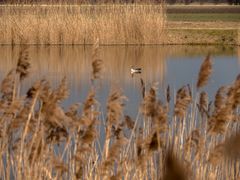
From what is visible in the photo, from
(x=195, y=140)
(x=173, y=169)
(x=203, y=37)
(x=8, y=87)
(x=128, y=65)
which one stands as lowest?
(x=203, y=37)

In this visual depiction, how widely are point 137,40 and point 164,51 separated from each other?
1268 mm

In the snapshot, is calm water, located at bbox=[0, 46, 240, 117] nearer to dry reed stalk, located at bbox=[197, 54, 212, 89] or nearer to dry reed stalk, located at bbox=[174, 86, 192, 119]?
dry reed stalk, located at bbox=[174, 86, 192, 119]

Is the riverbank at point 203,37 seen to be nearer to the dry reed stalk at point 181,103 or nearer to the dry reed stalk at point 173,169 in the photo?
the dry reed stalk at point 181,103

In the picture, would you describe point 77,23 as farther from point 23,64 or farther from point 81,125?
point 23,64

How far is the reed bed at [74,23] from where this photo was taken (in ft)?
66.6

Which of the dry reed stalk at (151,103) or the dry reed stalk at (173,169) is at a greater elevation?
the dry reed stalk at (173,169)

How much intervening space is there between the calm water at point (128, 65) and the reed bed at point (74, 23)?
427mm

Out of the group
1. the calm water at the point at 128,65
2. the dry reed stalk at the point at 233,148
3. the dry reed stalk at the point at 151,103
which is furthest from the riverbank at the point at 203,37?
the dry reed stalk at the point at 233,148

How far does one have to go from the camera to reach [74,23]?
20406 mm

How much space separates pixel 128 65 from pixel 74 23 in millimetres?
4332

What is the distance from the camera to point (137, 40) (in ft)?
68.4

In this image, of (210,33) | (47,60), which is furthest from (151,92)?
(210,33)

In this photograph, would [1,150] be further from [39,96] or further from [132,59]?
A: [132,59]

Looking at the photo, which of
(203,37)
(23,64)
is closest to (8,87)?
(23,64)
